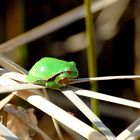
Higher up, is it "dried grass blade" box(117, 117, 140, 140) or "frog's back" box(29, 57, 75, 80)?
"frog's back" box(29, 57, 75, 80)

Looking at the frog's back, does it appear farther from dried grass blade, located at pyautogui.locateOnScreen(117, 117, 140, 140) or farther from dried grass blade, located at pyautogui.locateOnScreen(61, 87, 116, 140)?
dried grass blade, located at pyautogui.locateOnScreen(117, 117, 140, 140)

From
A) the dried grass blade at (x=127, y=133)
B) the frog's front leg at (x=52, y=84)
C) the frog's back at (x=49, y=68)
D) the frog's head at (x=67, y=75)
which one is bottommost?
the dried grass blade at (x=127, y=133)

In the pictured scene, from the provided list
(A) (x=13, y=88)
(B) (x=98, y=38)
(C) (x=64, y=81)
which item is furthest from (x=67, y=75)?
(B) (x=98, y=38)

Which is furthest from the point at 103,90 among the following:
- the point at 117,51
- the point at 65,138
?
the point at 65,138

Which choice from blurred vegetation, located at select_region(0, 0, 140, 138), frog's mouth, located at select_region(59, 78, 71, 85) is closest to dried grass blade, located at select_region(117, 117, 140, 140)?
frog's mouth, located at select_region(59, 78, 71, 85)

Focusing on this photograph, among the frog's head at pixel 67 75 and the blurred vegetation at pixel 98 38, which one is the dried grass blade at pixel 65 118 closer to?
the frog's head at pixel 67 75

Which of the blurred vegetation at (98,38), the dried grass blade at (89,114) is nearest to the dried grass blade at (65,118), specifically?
the dried grass blade at (89,114)

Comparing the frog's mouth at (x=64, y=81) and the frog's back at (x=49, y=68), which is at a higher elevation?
the frog's back at (x=49, y=68)

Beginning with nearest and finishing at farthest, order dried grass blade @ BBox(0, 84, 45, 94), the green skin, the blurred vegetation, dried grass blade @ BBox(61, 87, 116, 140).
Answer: dried grass blade @ BBox(61, 87, 116, 140) → dried grass blade @ BBox(0, 84, 45, 94) → the green skin → the blurred vegetation
